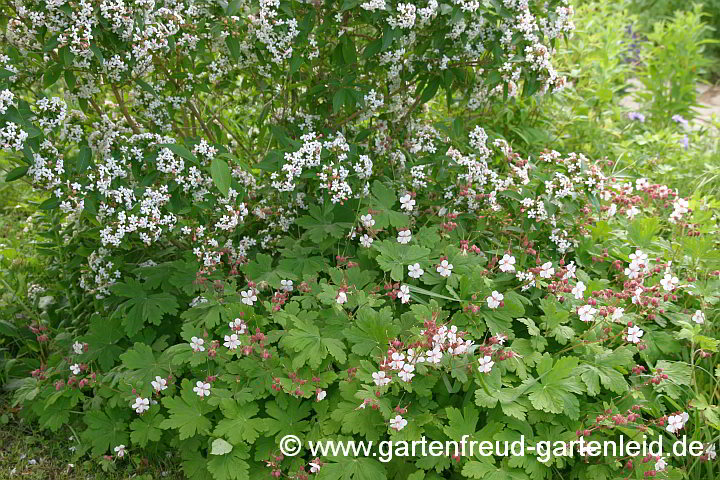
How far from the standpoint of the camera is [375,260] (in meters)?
2.81

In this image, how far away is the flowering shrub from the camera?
91.3 inches

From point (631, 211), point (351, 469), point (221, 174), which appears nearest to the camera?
point (351, 469)

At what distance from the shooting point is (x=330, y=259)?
115 inches

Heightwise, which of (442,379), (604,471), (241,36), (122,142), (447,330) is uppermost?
(241,36)

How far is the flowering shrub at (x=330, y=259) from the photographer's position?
2318mm

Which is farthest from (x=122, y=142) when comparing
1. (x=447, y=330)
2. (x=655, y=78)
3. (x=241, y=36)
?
(x=655, y=78)

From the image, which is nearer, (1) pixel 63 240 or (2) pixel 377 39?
(2) pixel 377 39

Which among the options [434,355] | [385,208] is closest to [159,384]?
[434,355]

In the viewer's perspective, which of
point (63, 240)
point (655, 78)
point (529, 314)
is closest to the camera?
point (529, 314)

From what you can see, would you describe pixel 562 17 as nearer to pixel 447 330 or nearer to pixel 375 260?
pixel 375 260

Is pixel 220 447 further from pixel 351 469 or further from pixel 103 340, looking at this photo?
pixel 103 340

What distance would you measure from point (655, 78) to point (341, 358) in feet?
12.0

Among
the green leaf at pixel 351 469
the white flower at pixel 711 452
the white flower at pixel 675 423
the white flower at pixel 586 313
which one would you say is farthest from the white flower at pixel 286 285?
the white flower at pixel 711 452

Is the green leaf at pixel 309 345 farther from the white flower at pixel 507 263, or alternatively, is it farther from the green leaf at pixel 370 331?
the white flower at pixel 507 263
